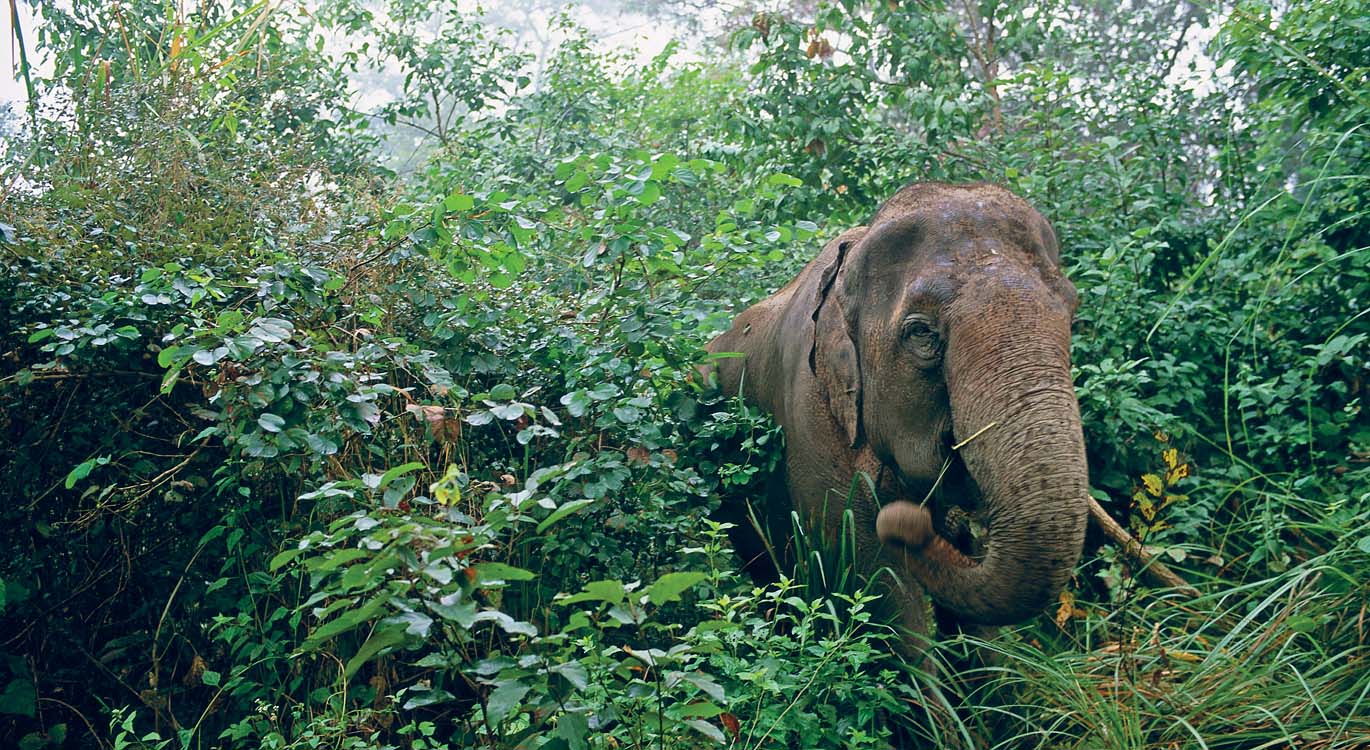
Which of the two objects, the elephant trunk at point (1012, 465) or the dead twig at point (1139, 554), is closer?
the elephant trunk at point (1012, 465)

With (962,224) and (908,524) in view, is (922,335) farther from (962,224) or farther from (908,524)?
(908,524)

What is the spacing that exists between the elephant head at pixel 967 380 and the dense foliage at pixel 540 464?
14.6 inches

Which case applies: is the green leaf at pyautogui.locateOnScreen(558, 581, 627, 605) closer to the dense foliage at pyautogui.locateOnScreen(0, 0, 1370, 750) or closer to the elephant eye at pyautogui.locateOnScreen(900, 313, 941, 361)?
the dense foliage at pyautogui.locateOnScreen(0, 0, 1370, 750)

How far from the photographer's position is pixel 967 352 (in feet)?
11.8

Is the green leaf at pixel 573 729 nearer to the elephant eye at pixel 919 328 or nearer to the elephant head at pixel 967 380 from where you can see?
the elephant head at pixel 967 380

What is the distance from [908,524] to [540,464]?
133 cm

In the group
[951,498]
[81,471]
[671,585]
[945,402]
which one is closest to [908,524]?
[951,498]

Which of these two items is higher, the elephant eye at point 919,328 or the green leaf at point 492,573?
the elephant eye at point 919,328

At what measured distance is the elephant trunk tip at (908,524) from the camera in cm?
370

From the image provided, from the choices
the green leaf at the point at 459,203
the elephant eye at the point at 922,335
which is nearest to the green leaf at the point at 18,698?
the green leaf at the point at 459,203

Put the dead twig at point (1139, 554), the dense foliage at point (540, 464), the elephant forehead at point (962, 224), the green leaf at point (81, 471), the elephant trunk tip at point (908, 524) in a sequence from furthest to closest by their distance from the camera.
→ the dead twig at point (1139, 554), the elephant forehead at point (962, 224), the elephant trunk tip at point (908, 524), the green leaf at point (81, 471), the dense foliage at point (540, 464)

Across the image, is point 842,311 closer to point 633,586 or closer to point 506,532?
point 506,532

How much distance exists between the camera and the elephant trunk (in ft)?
10.8

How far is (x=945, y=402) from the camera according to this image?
3805 millimetres
